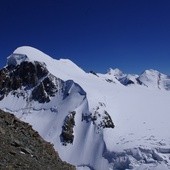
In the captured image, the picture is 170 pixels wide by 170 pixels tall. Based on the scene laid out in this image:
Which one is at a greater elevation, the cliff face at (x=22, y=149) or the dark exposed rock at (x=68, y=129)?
the dark exposed rock at (x=68, y=129)

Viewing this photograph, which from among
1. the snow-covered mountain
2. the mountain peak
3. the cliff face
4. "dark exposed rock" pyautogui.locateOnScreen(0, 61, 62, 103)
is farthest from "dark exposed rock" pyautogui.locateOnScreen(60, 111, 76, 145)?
the cliff face

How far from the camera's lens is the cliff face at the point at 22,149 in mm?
19288

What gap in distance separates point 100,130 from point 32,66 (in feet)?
146

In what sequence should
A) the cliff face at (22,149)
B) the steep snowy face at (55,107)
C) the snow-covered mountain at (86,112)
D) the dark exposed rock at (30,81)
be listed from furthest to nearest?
the dark exposed rock at (30,81) → the steep snowy face at (55,107) → the snow-covered mountain at (86,112) → the cliff face at (22,149)

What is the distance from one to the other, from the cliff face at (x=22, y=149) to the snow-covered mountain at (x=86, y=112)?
85525 mm

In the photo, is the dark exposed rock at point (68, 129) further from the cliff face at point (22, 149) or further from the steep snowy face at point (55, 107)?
the cliff face at point (22, 149)

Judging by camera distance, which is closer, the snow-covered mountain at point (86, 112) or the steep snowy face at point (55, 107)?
the snow-covered mountain at point (86, 112)

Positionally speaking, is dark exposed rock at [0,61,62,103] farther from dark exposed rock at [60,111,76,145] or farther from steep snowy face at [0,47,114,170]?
dark exposed rock at [60,111,76,145]

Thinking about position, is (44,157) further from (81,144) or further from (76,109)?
(76,109)

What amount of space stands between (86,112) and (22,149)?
11374cm

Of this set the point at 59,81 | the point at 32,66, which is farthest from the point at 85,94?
the point at 32,66

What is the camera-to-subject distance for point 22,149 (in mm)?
21438

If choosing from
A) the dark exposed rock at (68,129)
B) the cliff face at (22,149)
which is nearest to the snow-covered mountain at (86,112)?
the dark exposed rock at (68,129)

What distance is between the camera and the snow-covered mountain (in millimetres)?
116519
